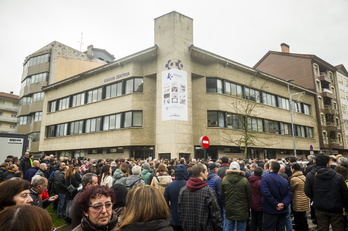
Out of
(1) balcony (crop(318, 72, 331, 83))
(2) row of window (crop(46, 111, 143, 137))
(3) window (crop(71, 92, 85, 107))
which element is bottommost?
(2) row of window (crop(46, 111, 143, 137))

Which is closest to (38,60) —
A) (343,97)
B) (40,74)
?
(40,74)

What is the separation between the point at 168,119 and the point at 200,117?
3.79m

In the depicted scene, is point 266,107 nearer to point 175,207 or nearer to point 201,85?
point 201,85

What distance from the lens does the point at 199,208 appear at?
13.7ft

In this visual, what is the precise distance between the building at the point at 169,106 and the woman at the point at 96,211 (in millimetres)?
18300

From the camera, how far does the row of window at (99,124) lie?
23.7 metres

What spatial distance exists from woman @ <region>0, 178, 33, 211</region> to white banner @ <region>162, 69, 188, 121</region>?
1855 centimetres

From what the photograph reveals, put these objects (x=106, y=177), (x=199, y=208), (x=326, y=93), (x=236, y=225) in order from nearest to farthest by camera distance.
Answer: (x=199, y=208), (x=236, y=225), (x=106, y=177), (x=326, y=93)

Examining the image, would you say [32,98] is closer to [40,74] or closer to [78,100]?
[40,74]

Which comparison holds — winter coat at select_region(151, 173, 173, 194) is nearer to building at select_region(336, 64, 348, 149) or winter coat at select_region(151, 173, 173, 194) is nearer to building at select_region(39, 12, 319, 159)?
building at select_region(39, 12, 319, 159)

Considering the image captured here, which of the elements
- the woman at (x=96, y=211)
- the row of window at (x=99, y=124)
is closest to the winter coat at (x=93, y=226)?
the woman at (x=96, y=211)

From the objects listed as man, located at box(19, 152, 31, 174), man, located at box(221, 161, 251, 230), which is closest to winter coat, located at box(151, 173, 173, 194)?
man, located at box(221, 161, 251, 230)

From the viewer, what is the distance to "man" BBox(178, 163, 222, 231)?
4.13 m

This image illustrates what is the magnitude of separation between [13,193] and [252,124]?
2209 centimetres
